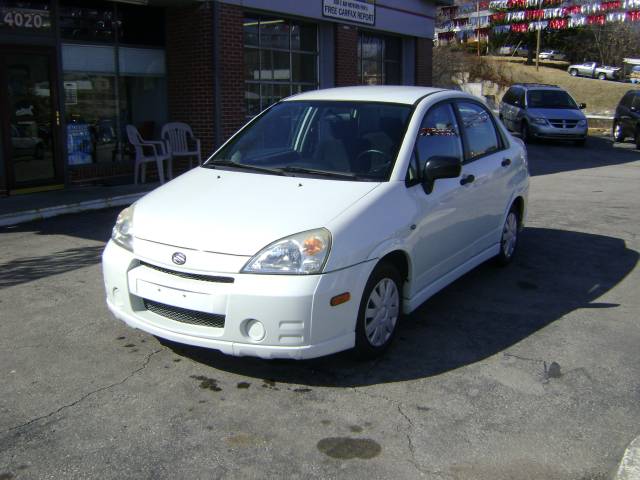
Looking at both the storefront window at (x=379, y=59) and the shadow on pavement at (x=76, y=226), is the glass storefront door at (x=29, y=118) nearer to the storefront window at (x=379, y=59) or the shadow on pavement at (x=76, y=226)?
the shadow on pavement at (x=76, y=226)

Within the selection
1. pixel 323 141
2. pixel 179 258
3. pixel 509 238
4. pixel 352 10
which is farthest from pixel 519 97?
pixel 179 258

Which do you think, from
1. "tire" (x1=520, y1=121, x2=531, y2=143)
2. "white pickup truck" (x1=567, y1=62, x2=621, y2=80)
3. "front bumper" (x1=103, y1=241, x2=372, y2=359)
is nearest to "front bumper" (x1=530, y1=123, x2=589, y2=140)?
"tire" (x1=520, y1=121, x2=531, y2=143)

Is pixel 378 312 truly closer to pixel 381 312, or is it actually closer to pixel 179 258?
pixel 381 312

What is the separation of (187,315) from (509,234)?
12.9 ft

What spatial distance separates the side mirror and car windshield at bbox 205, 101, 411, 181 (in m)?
0.25

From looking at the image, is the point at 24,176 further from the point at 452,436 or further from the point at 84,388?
the point at 452,436

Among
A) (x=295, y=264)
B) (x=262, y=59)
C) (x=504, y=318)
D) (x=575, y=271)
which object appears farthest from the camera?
(x=262, y=59)

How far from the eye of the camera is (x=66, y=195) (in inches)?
401

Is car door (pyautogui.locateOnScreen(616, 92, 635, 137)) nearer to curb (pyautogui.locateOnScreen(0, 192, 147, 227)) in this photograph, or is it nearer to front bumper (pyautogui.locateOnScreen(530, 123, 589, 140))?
front bumper (pyautogui.locateOnScreen(530, 123, 589, 140))

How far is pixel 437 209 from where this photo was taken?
16.3 feet

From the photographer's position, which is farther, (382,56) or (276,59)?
(382,56)

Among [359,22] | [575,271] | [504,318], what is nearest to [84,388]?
[504,318]

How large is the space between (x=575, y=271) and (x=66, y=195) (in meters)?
7.19

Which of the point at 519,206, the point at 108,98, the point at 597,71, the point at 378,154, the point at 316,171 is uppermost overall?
the point at 597,71
